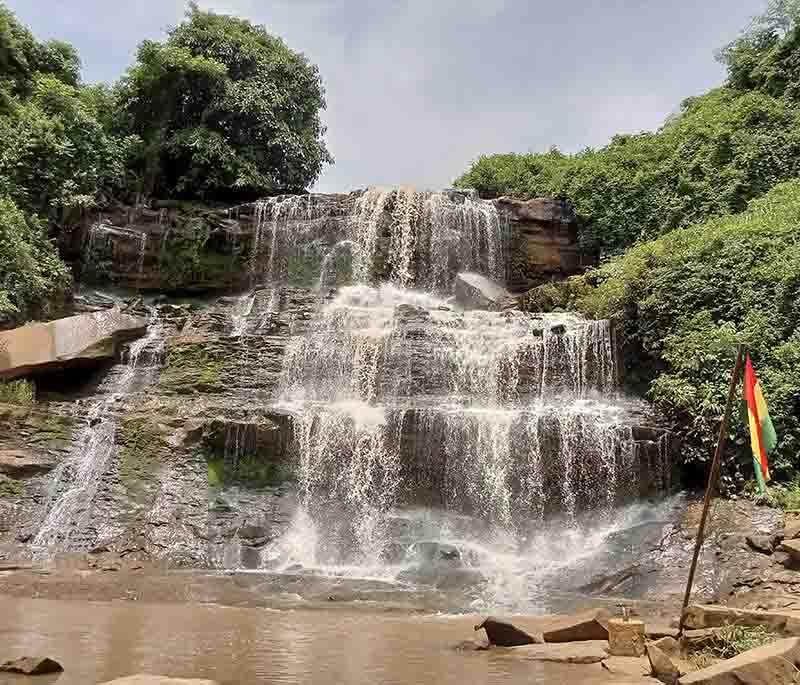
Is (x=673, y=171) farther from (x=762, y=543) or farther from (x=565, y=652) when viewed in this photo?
(x=565, y=652)

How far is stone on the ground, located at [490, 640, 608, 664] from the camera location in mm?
6664

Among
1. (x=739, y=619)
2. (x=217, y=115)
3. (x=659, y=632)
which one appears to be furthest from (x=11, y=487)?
(x=217, y=115)

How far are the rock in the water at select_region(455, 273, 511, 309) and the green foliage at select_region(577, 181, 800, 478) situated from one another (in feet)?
11.3

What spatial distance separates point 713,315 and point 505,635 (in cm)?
1160

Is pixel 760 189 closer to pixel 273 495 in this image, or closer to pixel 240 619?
pixel 273 495

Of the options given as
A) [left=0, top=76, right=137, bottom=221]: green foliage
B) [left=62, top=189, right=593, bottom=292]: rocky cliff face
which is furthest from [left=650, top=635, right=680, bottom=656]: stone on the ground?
[left=0, top=76, right=137, bottom=221]: green foliage

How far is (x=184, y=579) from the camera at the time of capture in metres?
11.8

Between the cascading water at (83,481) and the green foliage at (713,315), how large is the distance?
36.9ft

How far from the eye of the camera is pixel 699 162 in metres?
23.7

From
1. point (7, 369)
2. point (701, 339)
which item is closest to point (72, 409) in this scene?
point (7, 369)

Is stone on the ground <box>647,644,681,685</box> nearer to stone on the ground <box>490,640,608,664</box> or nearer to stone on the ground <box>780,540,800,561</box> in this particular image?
stone on the ground <box>490,640,608,664</box>

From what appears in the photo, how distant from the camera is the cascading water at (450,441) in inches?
543

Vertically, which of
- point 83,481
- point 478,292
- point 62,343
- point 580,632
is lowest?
point 580,632

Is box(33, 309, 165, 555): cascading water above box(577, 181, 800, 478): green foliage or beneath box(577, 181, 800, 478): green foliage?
beneath
